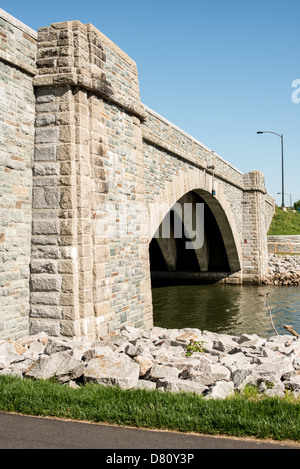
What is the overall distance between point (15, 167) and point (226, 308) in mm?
11756

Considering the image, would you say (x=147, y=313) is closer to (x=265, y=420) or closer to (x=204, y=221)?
(x=265, y=420)

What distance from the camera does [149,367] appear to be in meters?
5.66

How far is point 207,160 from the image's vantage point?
1741 cm

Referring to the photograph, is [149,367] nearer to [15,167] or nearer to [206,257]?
[15,167]

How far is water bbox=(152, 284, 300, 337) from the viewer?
14.0 meters

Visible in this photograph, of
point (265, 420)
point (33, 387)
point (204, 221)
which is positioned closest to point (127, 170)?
point (33, 387)

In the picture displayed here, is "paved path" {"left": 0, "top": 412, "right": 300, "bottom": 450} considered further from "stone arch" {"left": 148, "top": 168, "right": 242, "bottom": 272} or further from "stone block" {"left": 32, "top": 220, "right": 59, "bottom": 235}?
"stone arch" {"left": 148, "top": 168, "right": 242, "bottom": 272}

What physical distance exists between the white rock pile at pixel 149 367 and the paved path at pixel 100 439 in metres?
0.99

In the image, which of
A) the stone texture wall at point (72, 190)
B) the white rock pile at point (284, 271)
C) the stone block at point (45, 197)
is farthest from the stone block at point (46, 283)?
the white rock pile at point (284, 271)

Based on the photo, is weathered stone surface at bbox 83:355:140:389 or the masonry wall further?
the masonry wall

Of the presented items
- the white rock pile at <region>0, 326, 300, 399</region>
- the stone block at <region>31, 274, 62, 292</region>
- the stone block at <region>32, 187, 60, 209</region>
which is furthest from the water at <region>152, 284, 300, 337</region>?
the stone block at <region>32, 187, 60, 209</region>

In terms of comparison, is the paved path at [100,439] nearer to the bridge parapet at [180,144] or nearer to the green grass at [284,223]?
the bridge parapet at [180,144]

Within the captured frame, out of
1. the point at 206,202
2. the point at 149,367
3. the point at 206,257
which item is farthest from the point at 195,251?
the point at 149,367

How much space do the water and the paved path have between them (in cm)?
943
